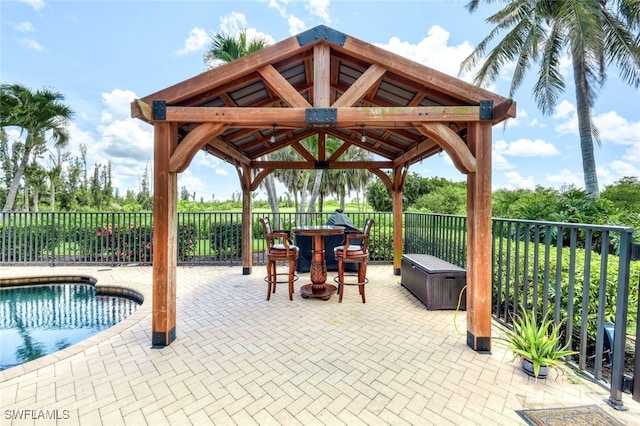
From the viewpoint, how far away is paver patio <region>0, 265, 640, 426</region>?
1852 mm

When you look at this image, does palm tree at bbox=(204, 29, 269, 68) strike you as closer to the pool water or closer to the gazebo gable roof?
the gazebo gable roof

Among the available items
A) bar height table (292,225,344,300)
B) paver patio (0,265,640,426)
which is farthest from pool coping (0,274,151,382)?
bar height table (292,225,344,300)

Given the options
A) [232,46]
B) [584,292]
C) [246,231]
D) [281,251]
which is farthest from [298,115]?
[232,46]

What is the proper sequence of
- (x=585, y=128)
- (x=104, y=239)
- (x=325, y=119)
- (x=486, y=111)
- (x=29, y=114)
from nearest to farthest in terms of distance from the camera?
(x=486, y=111)
(x=325, y=119)
(x=104, y=239)
(x=585, y=128)
(x=29, y=114)

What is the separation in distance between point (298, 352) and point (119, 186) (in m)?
25.2

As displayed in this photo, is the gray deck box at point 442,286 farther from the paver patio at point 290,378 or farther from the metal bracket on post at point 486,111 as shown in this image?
the metal bracket on post at point 486,111

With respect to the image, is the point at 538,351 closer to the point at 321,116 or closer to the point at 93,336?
the point at 321,116

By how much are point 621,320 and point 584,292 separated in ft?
1.00

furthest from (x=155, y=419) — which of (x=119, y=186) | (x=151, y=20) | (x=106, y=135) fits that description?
(x=119, y=186)

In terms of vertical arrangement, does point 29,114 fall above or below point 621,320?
above

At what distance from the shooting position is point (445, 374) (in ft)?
7.60

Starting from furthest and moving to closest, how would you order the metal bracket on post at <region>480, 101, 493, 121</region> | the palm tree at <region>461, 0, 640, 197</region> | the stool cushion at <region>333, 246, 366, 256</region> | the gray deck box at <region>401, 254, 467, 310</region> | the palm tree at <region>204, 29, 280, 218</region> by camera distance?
the palm tree at <region>204, 29, 280, 218</region> < the palm tree at <region>461, 0, 640, 197</region> < the stool cushion at <region>333, 246, 366, 256</region> < the gray deck box at <region>401, 254, 467, 310</region> < the metal bracket on post at <region>480, 101, 493, 121</region>

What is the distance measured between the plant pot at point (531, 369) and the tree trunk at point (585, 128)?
8363 millimetres

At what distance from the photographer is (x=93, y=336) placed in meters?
3.04
